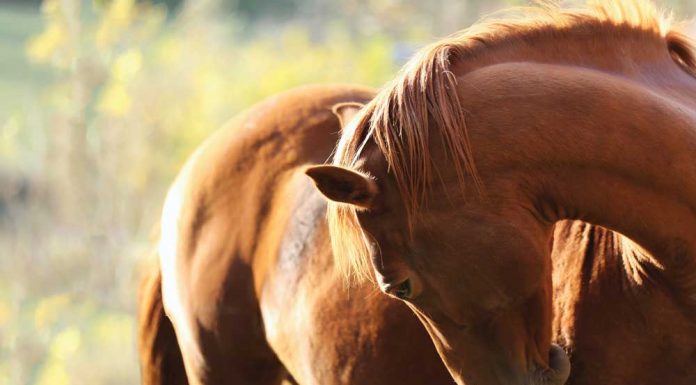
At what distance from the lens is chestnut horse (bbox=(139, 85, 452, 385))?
3.07m

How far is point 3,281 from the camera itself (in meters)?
11.5

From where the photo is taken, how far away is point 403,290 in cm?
237

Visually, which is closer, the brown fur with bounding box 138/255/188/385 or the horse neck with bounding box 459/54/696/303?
the horse neck with bounding box 459/54/696/303

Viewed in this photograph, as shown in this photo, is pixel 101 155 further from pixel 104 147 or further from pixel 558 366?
pixel 558 366

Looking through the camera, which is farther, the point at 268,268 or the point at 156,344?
the point at 156,344

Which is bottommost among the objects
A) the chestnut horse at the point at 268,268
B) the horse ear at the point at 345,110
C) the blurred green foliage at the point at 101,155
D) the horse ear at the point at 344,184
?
the blurred green foliage at the point at 101,155

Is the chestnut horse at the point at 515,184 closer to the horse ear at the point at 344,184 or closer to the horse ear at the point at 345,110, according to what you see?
the horse ear at the point at 344,184

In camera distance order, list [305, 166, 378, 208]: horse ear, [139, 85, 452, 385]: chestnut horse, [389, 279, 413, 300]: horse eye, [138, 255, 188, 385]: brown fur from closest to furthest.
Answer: [305, 166, 378, 208]: horse ear < [389, 279, 413, 300]: horse eye < [139, 85, 452, 385]: chestnut horse < [138, 255, 188, 385]: brown fur

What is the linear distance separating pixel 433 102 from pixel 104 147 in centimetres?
1000

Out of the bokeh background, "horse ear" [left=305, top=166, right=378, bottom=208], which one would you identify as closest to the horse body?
"horse ear" [left=305, top=166, right=378, bottom=208]

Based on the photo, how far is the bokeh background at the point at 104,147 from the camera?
10.9 m

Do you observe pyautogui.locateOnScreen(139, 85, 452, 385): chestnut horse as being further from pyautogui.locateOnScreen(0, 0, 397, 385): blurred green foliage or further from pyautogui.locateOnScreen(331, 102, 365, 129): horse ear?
pyautogui.locateOnScreen(0, 0, 397, 385): blurred green foliage

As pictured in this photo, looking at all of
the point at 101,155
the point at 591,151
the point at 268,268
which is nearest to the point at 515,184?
the point at 591,151

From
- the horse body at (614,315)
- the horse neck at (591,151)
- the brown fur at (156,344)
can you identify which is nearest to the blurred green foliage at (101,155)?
the brown fur at (156,344)
